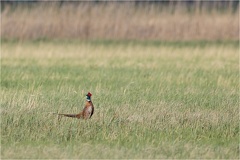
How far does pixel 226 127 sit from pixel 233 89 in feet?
9.31

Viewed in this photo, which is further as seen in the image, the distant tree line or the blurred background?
the distant tree line

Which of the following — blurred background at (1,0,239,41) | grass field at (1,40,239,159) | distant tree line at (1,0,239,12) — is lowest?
grass field at (1,40,239,159)

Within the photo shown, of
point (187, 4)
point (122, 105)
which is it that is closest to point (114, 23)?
point (187, 4)

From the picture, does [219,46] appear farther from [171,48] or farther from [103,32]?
[103,32]

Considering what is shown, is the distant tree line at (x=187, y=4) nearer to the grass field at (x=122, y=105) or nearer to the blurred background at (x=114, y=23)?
the blurred background at (x=114, y=23)

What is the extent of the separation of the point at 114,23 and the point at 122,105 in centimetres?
960

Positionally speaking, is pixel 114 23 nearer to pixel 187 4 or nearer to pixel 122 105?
pixel 187 4

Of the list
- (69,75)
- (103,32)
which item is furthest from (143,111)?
(103,32)

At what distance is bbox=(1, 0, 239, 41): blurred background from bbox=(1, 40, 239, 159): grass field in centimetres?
283

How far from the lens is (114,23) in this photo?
1888 centimetres

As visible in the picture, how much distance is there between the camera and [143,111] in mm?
8961

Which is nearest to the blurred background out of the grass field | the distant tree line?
the distant tree line

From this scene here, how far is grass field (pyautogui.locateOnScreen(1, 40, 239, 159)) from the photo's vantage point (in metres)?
7.66

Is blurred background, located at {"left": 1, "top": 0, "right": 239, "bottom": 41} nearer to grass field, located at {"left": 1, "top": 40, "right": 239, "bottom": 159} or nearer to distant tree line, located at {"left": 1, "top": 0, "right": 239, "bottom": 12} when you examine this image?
distant tree line, located at {"left": 1, "top": 0, "right": 239, "bottom": 12}
